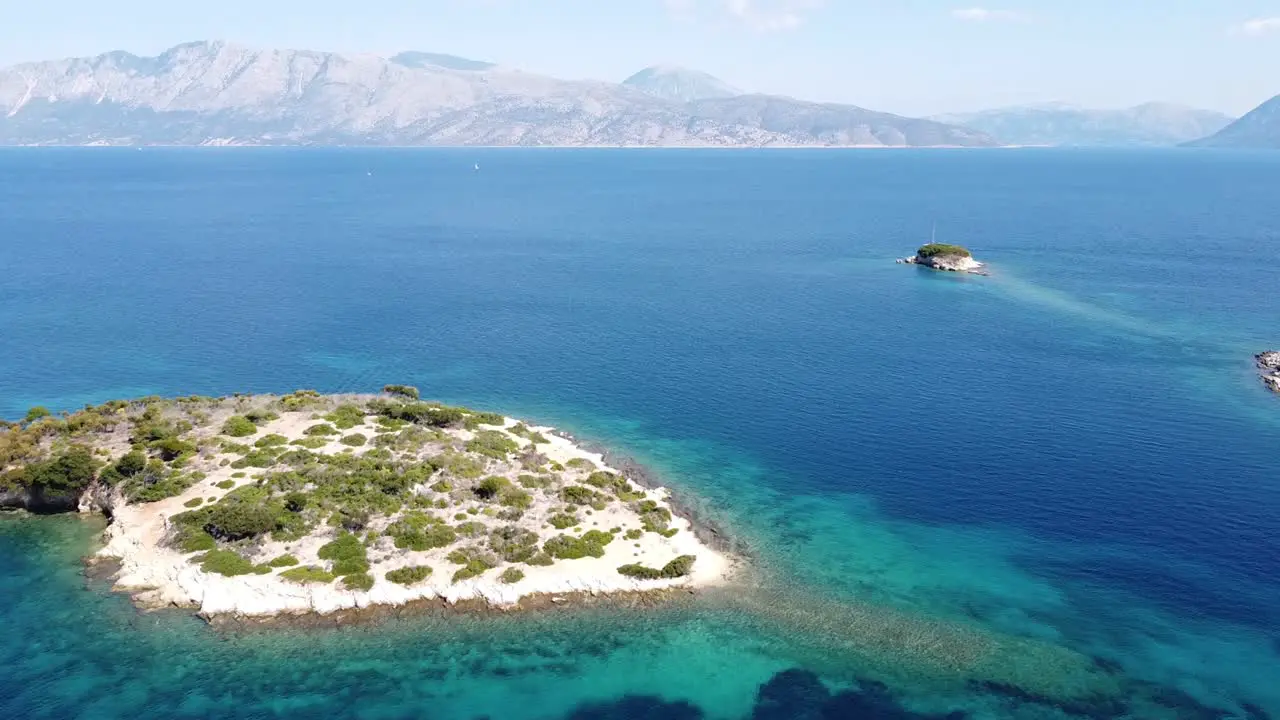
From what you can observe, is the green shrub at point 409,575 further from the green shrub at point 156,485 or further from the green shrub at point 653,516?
the green shrub at point 156,485

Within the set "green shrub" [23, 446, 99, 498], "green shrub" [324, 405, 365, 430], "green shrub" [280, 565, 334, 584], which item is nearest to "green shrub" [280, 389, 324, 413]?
"green shrub" [324, 405, 365, 430]

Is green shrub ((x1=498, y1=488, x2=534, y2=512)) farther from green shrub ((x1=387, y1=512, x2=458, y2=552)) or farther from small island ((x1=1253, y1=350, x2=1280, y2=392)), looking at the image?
small island ((x1=1253, y1=350, x2=1280, y2=392))

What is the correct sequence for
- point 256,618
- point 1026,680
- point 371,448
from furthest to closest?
point 371,448 < point 256,618 < point 1026,680

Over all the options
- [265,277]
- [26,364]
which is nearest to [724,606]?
[26,364]

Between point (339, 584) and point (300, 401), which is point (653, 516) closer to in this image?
point (339, 584)

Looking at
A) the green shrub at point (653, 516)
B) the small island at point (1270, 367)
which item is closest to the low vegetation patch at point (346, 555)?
the green shrub at point (653, 516)

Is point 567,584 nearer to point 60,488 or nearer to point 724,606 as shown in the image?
point 724,606

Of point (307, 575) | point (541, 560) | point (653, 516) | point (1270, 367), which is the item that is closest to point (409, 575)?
point (307, 575)
